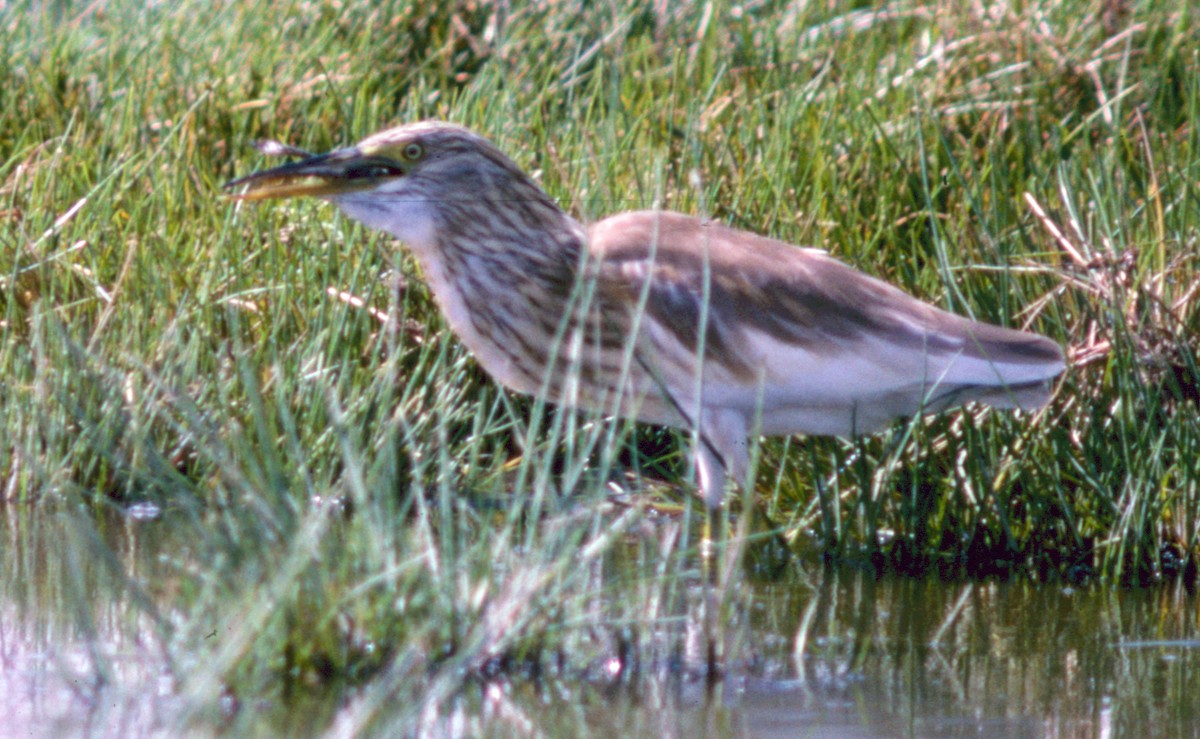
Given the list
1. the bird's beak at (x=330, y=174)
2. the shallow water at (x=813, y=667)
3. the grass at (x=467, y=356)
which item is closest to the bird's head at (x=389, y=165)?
the bird's beak at (x=330, y=174)

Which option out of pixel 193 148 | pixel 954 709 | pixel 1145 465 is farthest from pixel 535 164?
pixel 954 709

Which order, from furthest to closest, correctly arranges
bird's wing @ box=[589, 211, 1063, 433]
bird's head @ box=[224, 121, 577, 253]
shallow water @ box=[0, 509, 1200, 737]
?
bird's head @ box=[224, 121, 577, 253] < bird's wing @ box=[589, 211, 1063, 433] < shallow water @ box=[0, 509, 1200, 737]

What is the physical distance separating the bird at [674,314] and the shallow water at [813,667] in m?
0.43

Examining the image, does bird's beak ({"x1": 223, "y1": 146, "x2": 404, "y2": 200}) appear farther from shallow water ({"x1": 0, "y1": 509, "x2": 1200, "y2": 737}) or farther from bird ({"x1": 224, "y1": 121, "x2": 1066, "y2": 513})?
shallow water ({"x1": 0, "y1": 509, "x2": 1200, "y2": 737})

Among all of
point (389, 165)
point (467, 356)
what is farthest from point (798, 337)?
point (389, 165)

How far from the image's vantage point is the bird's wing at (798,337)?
13.7 ft

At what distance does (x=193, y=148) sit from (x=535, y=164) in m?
0.99

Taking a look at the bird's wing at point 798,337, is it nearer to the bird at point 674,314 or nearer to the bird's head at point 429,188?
the bird at point 674,314

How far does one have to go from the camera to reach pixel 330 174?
4285 mm

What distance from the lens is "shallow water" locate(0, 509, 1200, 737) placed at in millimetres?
2895

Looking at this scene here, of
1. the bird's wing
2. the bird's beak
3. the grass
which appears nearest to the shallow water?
the grass

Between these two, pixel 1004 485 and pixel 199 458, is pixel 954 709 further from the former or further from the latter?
pixel 199 458

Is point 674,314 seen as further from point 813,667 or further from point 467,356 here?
point 813,667

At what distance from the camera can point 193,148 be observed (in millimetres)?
5703
